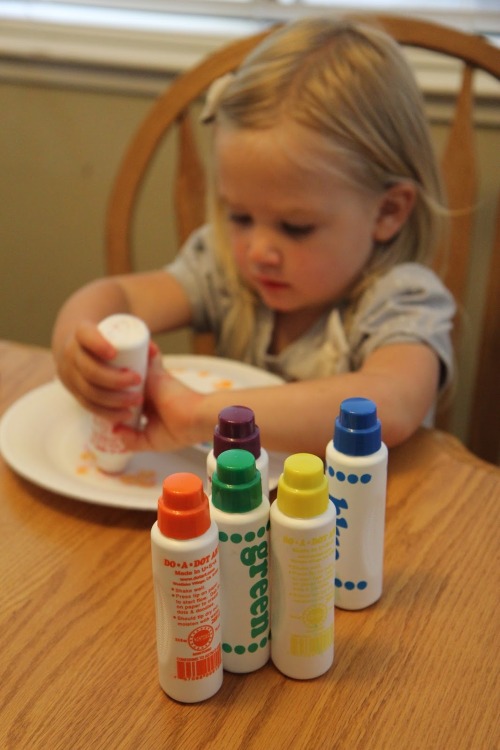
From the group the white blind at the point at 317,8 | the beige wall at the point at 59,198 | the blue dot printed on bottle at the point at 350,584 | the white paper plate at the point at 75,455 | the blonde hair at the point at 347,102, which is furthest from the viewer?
the beige wall at the point at 59,198

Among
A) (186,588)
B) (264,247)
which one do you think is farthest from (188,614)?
(264,247)

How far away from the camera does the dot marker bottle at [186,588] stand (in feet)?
1.55

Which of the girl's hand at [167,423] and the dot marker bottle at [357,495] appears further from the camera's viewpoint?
the girl's hand at [167,423]

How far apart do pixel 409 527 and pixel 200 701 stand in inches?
10.1

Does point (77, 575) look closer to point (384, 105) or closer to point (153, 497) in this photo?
point (153, 497)

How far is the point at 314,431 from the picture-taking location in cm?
79

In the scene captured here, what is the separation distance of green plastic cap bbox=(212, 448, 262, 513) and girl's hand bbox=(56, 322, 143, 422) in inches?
11.1

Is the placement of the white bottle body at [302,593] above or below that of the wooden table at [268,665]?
above

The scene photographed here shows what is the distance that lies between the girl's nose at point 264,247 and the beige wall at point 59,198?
0.63 metres

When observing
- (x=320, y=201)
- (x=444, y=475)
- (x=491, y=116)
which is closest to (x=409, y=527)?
(x=444, y=475)

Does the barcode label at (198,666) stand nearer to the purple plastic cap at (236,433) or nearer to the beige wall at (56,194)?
the purple plastic cap at (236,433)

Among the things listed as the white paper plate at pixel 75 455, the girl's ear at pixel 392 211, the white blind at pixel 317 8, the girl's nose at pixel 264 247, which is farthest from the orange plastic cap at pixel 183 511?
the white blind at pixel 317 8

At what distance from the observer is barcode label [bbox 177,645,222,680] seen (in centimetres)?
51

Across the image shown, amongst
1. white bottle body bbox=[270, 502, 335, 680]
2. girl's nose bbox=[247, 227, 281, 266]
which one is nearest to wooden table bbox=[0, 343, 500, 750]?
white bottle body bbox=[270, 502, 335, 680]
